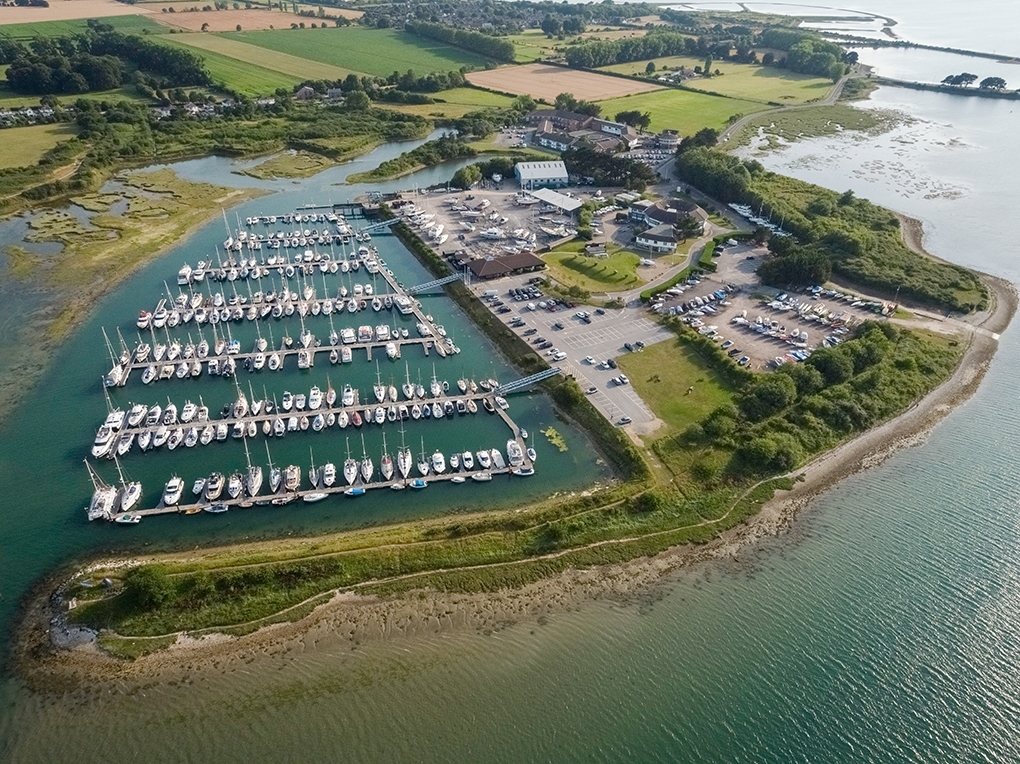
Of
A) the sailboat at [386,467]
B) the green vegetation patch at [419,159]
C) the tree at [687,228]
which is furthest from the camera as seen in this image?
the green vegetation patch at [419,159]

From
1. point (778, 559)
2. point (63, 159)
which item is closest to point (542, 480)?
point (778, 559)

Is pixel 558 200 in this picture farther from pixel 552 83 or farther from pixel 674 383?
pixel 552 83

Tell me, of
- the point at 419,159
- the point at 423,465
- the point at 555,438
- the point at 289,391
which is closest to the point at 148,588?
the point at 423,465

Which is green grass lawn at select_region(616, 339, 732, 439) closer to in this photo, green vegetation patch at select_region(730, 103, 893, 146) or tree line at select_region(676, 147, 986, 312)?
tree line at select_region(676, 147, 986, 312)

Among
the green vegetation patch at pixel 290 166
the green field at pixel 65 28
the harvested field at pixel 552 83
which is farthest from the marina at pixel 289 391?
the green field at pixel 65 28

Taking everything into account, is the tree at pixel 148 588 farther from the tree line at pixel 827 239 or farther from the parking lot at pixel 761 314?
the tree line at pixel 827 239

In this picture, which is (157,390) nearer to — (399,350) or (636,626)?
(399,350)
